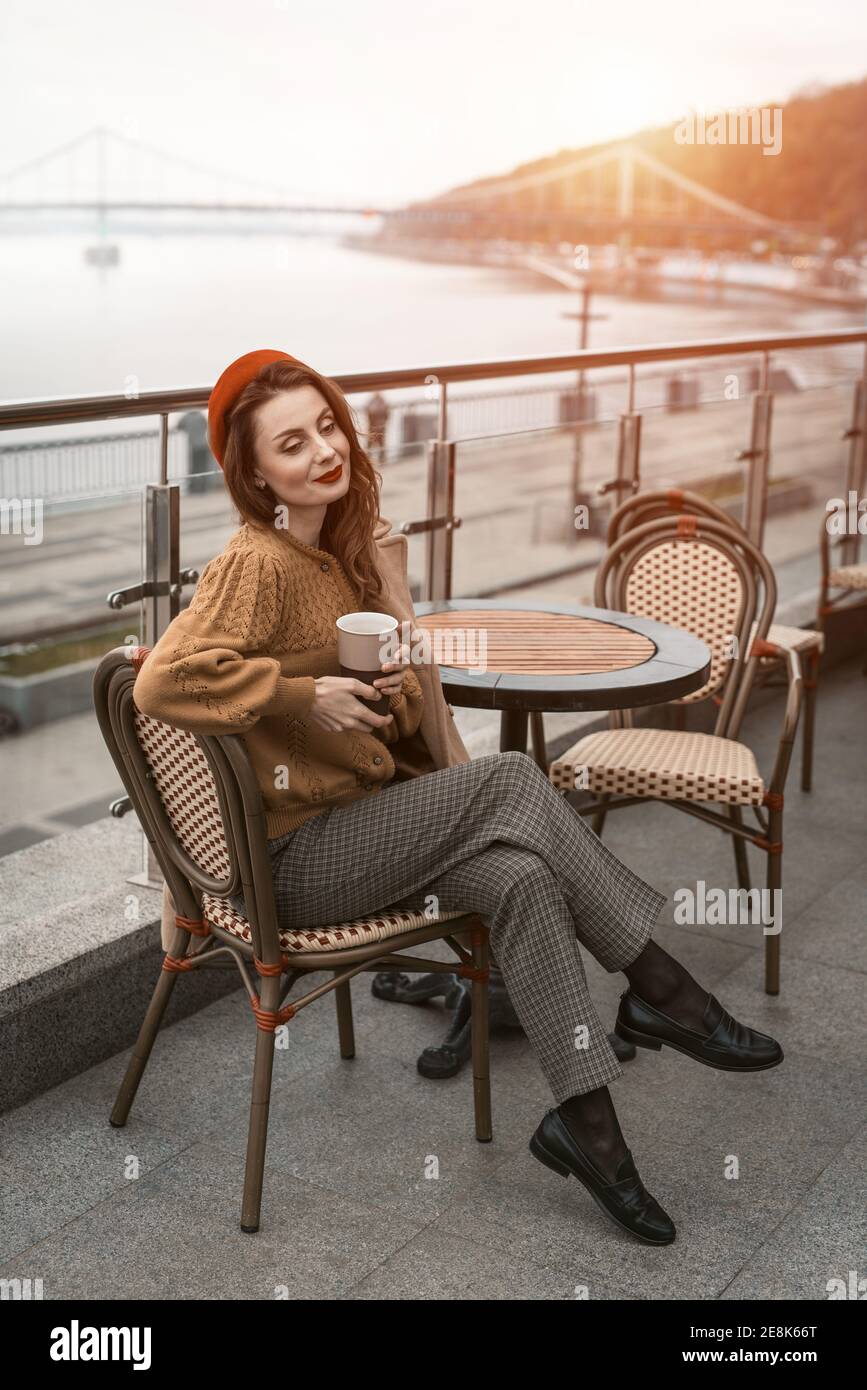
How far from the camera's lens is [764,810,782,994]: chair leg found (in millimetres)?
2674

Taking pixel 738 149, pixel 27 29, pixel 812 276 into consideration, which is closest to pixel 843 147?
pixel 812 276

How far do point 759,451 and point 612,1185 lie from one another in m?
3.49

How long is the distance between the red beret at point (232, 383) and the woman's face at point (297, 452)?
4 cm

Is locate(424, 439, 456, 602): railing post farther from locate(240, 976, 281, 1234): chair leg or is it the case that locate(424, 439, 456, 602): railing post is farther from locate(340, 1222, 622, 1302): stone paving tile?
locate(340, 1222, 622, 1302): stone paving tile

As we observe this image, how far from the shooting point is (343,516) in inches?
82.9

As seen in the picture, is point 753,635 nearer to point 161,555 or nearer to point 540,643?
point 540,643

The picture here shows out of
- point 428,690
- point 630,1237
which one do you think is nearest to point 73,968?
point 428,690

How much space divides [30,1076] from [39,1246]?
396mm

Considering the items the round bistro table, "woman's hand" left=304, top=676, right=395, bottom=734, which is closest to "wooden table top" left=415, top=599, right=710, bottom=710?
the round bistro table

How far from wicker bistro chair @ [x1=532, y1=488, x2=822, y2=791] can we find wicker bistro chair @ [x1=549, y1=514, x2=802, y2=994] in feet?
0.20

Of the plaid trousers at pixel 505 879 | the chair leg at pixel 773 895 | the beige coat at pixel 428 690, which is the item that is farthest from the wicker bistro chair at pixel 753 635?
the plaid trousers at pixel 505 879

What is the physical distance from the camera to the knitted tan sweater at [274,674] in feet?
5.82

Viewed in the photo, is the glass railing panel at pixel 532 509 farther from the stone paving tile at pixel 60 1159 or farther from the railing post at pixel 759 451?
the stone paving tile at pixel 60 1159
